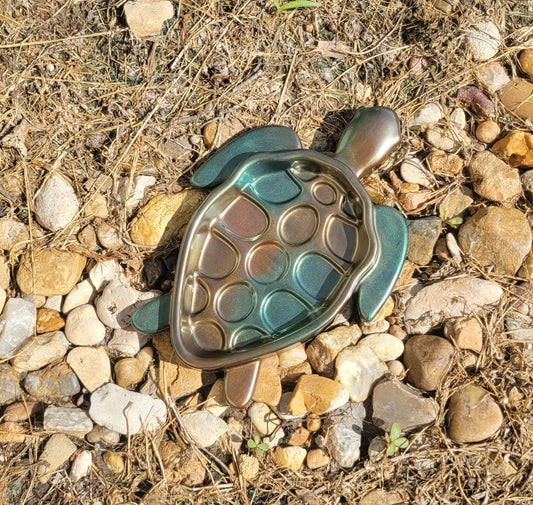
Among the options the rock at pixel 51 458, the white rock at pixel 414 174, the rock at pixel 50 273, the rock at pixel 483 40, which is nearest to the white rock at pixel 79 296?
the rock at pixel 50 273

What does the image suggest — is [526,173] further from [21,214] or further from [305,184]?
[21,214]

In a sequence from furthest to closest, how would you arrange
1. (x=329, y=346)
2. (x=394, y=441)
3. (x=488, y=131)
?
(x=488, y=131) → (x=329, y=346) → (x=394, y=441)

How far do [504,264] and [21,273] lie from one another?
175 cm

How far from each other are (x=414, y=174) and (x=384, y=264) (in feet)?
1.46

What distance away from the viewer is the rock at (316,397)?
2.04 meters

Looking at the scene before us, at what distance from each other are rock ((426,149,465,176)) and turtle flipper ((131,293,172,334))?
1.10 meters

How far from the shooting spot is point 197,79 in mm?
2352

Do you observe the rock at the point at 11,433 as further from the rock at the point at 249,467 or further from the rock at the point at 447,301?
the rock at the point at 447,301

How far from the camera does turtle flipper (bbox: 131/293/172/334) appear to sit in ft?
6.79

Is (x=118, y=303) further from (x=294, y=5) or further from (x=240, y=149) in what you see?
(x=294, y=5)

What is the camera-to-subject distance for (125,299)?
86.7 inches

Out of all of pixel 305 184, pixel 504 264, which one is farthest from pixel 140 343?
pixel 504 264

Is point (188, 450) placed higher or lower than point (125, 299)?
lower

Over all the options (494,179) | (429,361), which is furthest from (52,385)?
(494,179)
